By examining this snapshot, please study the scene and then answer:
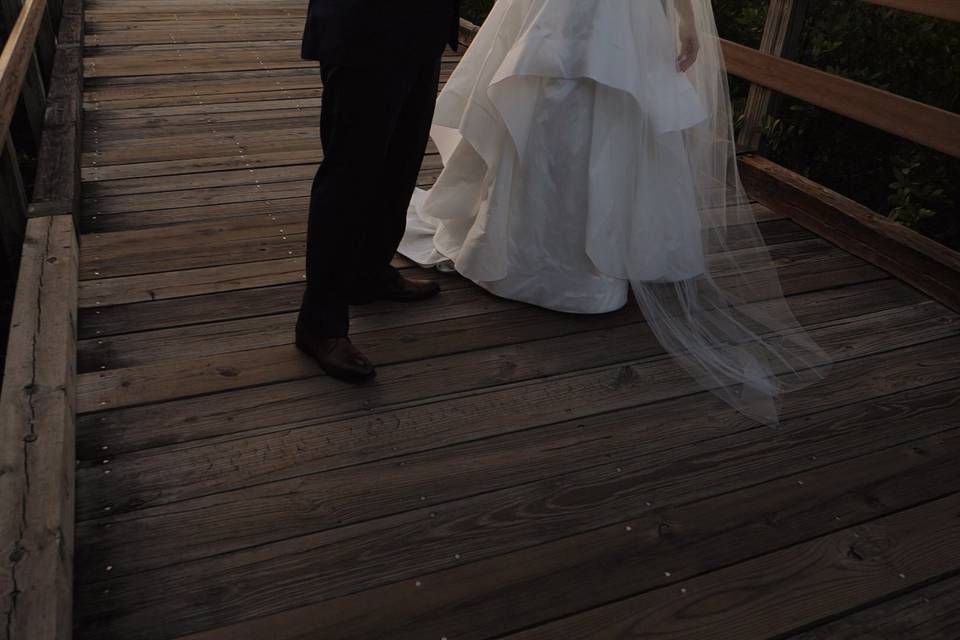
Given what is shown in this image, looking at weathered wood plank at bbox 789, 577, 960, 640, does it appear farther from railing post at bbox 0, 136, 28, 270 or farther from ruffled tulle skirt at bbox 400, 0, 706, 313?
railing post at bbox 0, 136, 28, 270

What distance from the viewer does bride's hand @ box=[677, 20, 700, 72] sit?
2518mm

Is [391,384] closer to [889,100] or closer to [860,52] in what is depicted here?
[889,100]

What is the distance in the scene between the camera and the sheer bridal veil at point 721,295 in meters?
2.36

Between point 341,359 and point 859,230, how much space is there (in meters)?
1.89

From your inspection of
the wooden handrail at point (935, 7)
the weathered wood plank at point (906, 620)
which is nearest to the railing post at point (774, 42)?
the wooden handrail at point (935, 7)

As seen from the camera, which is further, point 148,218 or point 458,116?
point 148,218

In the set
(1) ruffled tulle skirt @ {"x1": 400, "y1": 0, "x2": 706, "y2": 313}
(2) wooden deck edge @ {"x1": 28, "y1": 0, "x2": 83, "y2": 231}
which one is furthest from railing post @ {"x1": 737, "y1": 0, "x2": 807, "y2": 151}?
(2) wooden deck edge @ {"x1": 28, "y1": 0, "x2": 83, "y2": 231}

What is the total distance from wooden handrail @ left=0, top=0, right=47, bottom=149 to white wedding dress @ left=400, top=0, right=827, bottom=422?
1.14 meters

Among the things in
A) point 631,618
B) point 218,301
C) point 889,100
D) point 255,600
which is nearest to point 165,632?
point 255,600

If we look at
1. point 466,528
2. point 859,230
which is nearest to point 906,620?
point 466,528

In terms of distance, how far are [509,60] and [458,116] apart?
0.91ft

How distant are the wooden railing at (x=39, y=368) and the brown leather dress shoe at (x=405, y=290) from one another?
0.82 m

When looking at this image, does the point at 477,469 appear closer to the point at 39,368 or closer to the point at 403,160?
the point at 403,160

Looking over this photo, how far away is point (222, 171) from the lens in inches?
135
